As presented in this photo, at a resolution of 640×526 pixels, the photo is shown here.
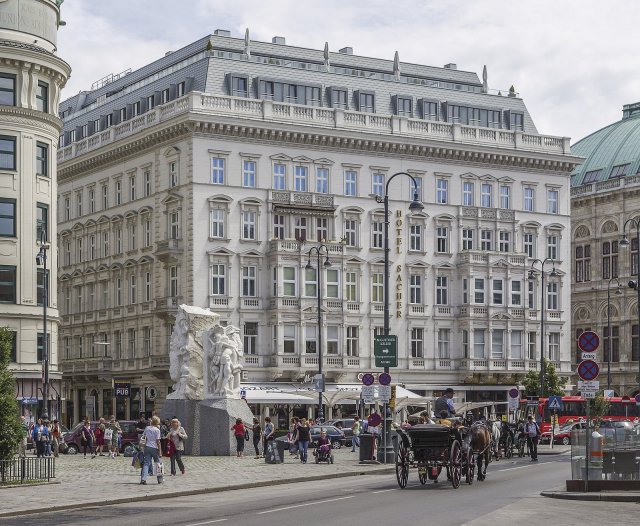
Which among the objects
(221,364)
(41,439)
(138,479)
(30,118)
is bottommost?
(138,479)

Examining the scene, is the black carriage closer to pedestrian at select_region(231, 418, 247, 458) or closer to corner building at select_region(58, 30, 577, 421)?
pedestrian at select_region(231, 418, 247, 458)

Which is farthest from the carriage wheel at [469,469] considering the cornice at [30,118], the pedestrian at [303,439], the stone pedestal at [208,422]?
the cornice at [30,118]

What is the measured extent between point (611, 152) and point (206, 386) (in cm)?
7415

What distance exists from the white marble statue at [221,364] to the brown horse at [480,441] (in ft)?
59.8

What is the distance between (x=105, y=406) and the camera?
96.8 meters

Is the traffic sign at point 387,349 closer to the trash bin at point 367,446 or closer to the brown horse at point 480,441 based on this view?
the trash bin at point 367,446

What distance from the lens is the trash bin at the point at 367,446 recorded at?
50375 mm

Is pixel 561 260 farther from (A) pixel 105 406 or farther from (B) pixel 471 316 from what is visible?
(A) pixel 105 406

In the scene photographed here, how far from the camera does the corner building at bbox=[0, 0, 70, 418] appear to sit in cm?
6831

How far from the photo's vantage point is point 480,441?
3897 cm

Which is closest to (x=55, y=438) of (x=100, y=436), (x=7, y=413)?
(x=100, y=436)

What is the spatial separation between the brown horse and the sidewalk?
567 cm

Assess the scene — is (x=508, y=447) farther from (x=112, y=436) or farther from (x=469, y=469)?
(x=469, y=469)

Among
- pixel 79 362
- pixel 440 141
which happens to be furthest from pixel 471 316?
pixel 79 362
